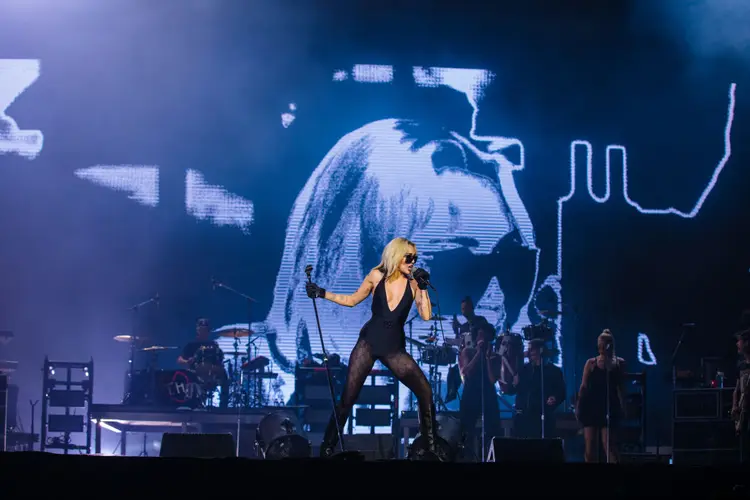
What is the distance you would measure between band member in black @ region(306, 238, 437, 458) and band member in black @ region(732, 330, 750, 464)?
3.79 metres

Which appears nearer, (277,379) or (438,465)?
(438,465)

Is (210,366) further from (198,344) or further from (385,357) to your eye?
(385,357)

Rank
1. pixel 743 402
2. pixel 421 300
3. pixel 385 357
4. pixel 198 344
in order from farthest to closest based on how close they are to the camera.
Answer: pixel 198 344 → pixel 743 402 → pixel 421 300 → pixel 385 357

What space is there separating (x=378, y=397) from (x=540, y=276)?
301 centimetres

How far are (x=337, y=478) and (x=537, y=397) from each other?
7.36 metres

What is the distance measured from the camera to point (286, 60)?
12.4 metres

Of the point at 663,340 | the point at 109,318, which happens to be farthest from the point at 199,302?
the point at 663,340

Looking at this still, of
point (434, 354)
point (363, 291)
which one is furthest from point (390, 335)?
point (434, 354)

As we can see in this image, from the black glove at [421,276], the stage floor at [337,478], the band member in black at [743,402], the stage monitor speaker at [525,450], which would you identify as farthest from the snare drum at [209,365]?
the stage floor at [337,478]

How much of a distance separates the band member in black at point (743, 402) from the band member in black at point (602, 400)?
119 cm

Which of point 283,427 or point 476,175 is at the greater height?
point 476,175

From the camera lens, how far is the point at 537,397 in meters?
10.6

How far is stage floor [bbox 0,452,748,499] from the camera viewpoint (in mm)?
3541

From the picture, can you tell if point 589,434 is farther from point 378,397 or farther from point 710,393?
point 378,397
